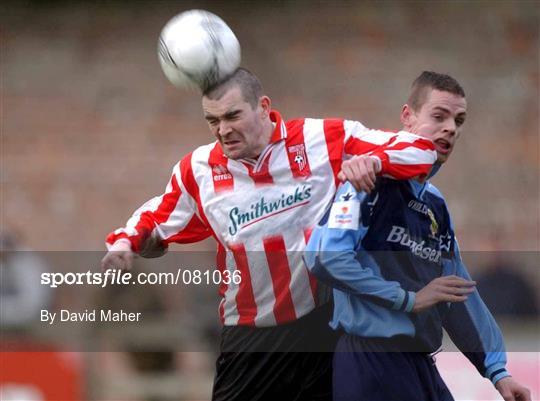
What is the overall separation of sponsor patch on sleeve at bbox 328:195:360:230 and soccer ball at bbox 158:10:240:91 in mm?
852

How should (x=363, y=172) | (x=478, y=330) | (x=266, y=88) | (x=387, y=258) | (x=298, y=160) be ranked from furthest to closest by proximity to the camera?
(x=266, y=88)
(x=298, y=160)
(x=478, y=330)
(x=387, y=258)
(x=363, y=172)

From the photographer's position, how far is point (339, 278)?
3.71 meters

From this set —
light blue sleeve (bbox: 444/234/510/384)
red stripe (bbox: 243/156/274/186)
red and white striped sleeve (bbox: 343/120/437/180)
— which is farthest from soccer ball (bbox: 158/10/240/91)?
light blue sleeve (bbox: 444/234/510/384)

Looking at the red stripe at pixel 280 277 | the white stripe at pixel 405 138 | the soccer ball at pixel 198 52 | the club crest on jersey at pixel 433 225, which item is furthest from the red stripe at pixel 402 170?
the soccer ball at pixel 198 52

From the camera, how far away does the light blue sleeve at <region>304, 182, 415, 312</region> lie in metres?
3.69

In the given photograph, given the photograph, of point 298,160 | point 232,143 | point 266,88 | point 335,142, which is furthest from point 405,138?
point 266,88

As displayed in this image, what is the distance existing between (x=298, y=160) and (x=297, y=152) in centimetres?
3

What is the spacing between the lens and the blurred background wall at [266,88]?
9.85 metres

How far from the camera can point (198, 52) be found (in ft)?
14.1

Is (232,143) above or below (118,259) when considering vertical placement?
above

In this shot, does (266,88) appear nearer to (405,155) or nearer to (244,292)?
(244,292)

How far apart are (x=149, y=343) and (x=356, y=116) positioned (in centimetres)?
299

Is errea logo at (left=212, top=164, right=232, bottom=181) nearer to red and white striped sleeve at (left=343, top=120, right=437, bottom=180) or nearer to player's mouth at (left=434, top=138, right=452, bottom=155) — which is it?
red and white striped sleeve at (left=343, top=120, right=437, bottom=180)

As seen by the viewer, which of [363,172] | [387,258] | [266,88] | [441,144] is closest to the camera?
[363,172]
